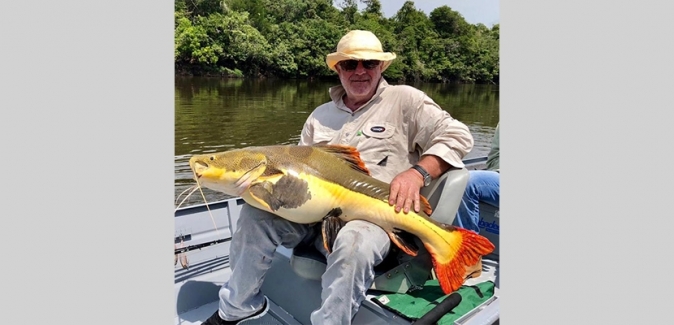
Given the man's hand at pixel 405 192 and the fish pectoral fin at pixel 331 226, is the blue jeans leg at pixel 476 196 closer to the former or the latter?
the man's hand at pixel 405 192

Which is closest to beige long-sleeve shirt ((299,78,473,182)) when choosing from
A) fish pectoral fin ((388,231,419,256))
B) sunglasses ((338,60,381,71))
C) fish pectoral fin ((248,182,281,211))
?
sunglasses ((338,60,381,71))

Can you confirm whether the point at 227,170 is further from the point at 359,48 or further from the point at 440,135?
the point at 440,135

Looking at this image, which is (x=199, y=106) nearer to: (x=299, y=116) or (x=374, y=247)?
(x=299, y=116)

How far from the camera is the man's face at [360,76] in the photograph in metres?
2.69

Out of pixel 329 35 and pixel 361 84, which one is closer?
pixel 361 84

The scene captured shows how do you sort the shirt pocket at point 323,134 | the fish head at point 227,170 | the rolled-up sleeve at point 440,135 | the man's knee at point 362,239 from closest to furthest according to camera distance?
the man's knee at point 362,239 → the fish head at point 227,170 → the rolled-up sleeve at point 440,135 → the shirt pocket at point 323,134

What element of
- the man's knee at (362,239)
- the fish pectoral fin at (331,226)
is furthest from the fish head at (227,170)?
A: the man's knee at (362,239)

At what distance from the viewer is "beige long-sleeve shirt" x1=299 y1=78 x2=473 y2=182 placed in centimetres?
254

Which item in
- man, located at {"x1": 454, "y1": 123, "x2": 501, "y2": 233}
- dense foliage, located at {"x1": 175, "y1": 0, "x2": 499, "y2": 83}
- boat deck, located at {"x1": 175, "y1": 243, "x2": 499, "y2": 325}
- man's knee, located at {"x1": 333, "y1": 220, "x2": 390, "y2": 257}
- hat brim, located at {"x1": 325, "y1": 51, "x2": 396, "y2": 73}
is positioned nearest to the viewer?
man's knee, located at {"x1": 333, "y1": 220, "x2": 390, "y2": 257}

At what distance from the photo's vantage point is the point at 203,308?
279cm

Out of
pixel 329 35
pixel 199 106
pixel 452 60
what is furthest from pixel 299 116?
pixel 452 60

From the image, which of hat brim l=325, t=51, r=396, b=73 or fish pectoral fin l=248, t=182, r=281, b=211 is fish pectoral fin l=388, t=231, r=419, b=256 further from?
hat brim l=325, t=51, r=396, b=73

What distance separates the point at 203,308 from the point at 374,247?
1333 millimetres

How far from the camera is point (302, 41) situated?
41.2 metres
